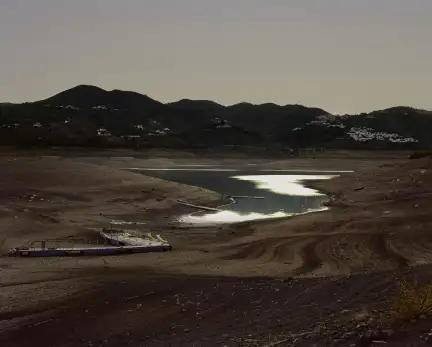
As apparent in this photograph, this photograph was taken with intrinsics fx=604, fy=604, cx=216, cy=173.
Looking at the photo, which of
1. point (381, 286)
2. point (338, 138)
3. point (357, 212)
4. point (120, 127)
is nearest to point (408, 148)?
point (338, 138)

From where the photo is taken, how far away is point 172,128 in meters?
176

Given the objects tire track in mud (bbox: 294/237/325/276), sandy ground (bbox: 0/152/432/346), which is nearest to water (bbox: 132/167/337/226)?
sandy ground (bbox: 0/152/432/346)

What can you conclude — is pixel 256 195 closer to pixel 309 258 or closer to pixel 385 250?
pixel 385 250

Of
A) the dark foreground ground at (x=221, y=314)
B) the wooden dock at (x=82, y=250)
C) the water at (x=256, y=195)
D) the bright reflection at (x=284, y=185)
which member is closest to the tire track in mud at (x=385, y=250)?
the dark foreground ground at (x=221, y=314)

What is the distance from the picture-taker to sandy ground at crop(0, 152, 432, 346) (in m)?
9.96

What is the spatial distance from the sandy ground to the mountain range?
3376 inches

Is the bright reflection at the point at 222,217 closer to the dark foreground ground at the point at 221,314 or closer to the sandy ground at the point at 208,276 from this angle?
the sandy ground at the point at 208,276

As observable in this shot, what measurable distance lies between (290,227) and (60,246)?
9.51 meters

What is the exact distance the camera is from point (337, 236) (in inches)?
817

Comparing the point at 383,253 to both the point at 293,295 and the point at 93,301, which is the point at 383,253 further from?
the point at 93,301

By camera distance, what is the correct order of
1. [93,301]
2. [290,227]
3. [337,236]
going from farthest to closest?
[290,227]
[337,236]
[93,301]

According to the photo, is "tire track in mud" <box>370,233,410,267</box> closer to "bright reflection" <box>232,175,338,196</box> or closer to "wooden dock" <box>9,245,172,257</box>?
"wooden dock" <box>9,245,172,257</box>

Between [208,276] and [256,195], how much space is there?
27.6 meters

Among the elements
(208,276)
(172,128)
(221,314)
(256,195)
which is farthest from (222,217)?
(172,128)
